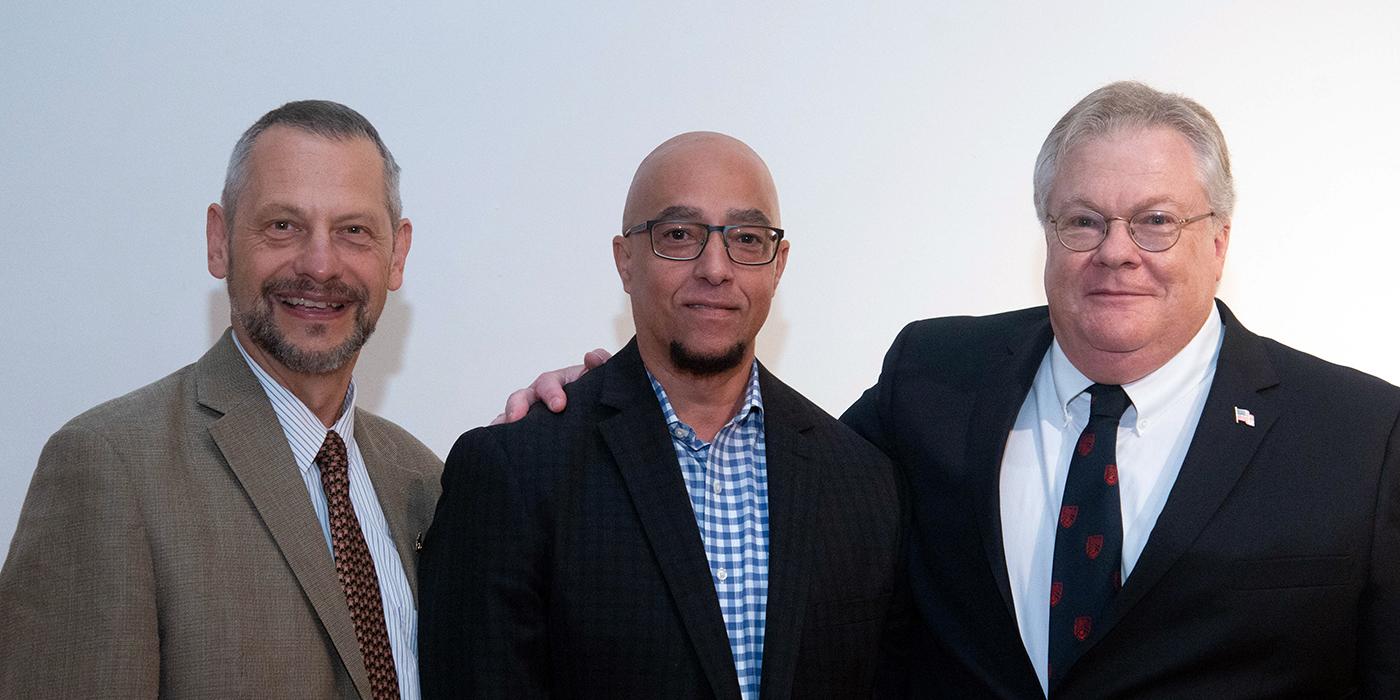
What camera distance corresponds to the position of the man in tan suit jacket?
75.5 inches

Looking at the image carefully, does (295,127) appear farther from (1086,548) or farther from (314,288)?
(1086,548)

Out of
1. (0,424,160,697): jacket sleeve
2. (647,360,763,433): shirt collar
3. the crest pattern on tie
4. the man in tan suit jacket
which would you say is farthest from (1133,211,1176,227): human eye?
(0,424,160,697): jacket sleeve

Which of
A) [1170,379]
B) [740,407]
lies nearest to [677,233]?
[740,407]

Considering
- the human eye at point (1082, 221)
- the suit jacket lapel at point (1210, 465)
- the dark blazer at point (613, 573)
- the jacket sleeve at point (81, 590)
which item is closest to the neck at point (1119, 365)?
the suit jacket lapel at point (1210, 465)

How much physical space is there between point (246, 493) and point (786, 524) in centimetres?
96

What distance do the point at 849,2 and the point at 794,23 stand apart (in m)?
0.17

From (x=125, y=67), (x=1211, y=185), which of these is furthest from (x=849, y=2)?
(x=125, y=67)

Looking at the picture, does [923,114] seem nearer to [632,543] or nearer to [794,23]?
[794,23]

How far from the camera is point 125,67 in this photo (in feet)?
10.9

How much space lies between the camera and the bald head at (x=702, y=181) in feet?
7.61

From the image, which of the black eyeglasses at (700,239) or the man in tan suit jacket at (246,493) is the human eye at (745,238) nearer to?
the black eyeglasses at (700,239)

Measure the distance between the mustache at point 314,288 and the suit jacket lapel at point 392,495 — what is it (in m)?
0.35

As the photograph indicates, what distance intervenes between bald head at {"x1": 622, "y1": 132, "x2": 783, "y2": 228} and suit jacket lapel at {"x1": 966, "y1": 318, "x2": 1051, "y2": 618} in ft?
1.82

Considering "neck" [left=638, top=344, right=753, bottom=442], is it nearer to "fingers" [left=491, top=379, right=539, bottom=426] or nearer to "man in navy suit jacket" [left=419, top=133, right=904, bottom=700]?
"man in navy suit jacket" [left=419, top=133, right=904, bottom=700]
